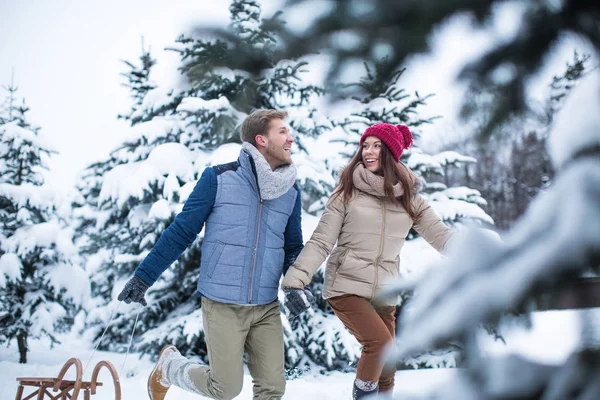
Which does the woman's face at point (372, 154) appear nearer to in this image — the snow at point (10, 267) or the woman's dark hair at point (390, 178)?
the woman's dark hair at point (390, 178)

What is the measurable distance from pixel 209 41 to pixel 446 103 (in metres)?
0.54

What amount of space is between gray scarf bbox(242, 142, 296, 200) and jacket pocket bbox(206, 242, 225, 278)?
396 millimetres

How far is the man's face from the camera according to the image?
11.3ft

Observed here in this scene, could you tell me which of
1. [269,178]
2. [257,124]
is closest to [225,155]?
[257,124]

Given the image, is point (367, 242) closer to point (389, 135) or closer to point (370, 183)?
point (370, 183)

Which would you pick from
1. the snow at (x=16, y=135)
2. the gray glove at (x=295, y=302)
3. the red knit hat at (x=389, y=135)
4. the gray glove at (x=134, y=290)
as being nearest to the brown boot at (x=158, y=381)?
the gray glove at (x=134, y=290)

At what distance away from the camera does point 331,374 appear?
733 centimetres

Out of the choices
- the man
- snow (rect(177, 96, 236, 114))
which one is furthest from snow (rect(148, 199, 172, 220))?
the man

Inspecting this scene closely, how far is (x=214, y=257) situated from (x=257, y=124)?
2.92 ft

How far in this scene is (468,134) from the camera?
1074 mm

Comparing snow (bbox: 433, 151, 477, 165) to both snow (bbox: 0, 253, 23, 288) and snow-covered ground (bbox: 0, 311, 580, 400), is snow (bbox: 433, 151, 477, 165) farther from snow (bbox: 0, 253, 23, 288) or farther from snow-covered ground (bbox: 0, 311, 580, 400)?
snow (bbox: 0, 253, 23, 288)

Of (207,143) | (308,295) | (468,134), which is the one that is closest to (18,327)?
(207,143)

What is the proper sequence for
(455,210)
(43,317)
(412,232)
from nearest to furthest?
1. (455,210)
2. (412,232)
3. (43,317)

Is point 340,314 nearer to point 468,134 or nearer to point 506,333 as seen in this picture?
point 468,134
